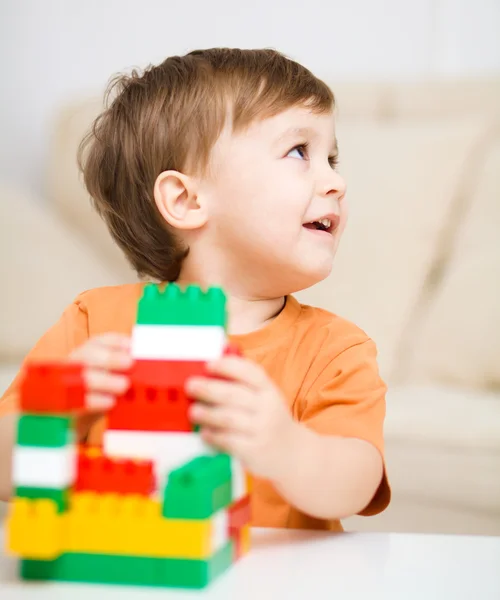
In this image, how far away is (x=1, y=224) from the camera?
2074 mm

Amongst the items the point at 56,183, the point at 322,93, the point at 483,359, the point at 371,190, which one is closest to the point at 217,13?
the point at 56,183

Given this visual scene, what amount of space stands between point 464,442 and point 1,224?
126cm

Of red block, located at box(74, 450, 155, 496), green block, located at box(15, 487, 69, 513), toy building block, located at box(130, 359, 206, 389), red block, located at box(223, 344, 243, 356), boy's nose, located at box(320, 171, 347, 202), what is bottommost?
green block, located at box(15, 487, 69, 513)

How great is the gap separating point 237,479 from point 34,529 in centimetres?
15

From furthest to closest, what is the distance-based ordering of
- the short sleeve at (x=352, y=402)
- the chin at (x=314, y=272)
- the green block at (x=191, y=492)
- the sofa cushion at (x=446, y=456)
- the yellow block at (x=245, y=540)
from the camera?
1. the sofa cushion at (x=446, y=456)
2. the chin at (x=314, y=272)
3. the short sleeve at (x=352, y=402)
4. the yellow block at (x=245, y=540)
5. the green block at (x=191, y=492)

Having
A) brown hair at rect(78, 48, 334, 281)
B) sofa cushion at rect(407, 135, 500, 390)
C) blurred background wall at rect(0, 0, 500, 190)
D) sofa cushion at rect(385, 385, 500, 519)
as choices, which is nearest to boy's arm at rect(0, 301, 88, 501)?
brown hair at rect(78, 48, 334, 281)

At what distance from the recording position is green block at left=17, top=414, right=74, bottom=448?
0.55 metres

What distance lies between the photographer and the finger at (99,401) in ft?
1.88

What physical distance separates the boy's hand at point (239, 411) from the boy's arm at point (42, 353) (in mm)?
300

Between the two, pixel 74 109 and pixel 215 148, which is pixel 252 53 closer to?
pixel 215 148

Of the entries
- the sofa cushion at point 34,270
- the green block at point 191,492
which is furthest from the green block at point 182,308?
the sofa cushion at point 34,270

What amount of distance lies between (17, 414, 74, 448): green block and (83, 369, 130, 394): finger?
31mm

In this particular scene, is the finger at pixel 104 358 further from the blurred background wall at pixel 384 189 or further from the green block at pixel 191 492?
the blurred background wall at pixel 384 189

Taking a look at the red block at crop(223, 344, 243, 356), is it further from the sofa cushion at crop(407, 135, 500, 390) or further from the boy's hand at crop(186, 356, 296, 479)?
the sofa cushion at crop(407, 135, 500, 390)
